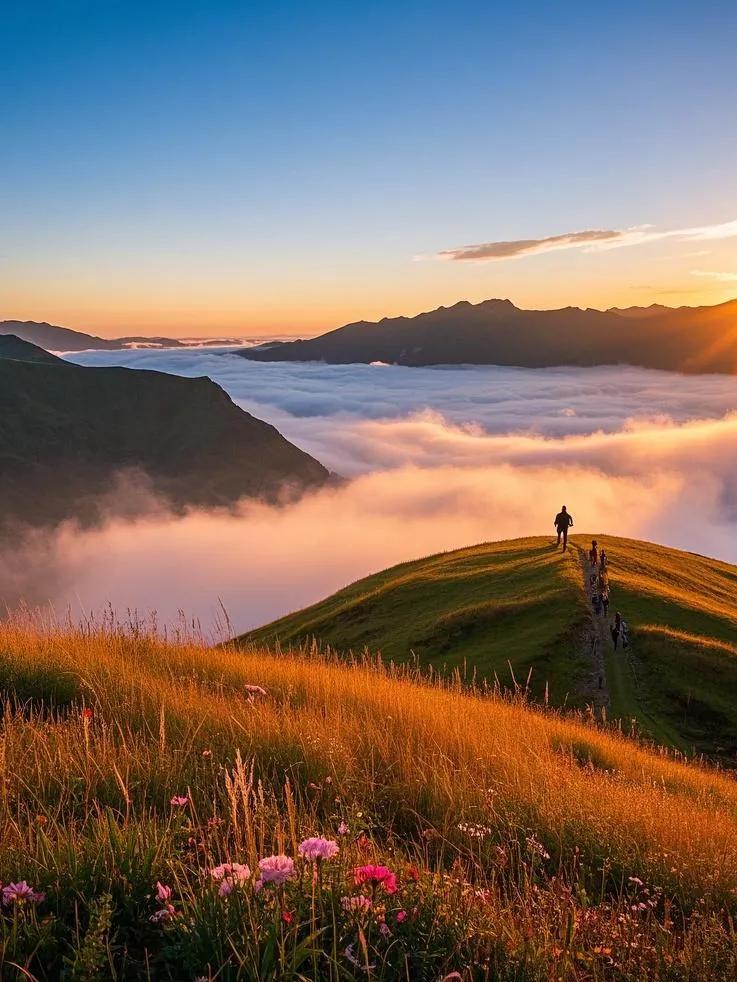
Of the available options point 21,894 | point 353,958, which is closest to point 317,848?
point 353,958

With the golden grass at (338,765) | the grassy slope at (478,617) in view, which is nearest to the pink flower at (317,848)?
the golden grass at (338,765)

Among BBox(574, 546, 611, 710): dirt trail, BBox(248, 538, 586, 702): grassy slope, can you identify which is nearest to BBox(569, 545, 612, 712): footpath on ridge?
BBox(574, 546, 611, 710): dirt trail

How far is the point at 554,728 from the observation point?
11375 mm

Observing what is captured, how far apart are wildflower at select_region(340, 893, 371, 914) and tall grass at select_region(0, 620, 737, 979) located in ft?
0.09

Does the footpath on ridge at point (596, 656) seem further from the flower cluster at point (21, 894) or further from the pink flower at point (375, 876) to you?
the flower cluster at point (21, 894)

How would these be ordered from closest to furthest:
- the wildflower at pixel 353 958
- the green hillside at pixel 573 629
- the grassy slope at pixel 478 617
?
the wildflower at pixel 353 958
the green hillside at pixel 573 629
the grassy slope at pixel 478 617

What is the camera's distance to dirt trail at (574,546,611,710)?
28.0m

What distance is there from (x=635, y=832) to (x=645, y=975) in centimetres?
227

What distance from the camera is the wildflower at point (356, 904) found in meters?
2.65

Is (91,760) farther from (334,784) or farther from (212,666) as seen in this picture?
(212,666)

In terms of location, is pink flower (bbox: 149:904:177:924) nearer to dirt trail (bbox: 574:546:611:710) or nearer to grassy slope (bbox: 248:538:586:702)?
grassy slope (bbox: 248:538:586:702)

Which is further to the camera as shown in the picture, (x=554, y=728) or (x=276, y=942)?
(x=554, y=728)

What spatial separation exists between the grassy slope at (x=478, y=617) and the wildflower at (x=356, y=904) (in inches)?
834

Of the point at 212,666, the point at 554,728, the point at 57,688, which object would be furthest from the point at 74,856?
the point at 554,728
